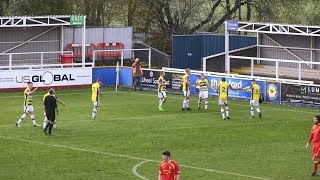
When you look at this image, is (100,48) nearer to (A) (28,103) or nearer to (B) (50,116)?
(A) (28,103)

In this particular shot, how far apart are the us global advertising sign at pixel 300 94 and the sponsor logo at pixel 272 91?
43cm

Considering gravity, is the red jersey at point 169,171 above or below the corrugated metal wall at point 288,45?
below

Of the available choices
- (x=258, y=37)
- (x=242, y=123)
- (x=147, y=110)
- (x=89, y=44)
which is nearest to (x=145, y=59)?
(x=89, y=44)

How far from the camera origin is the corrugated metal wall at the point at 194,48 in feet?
221

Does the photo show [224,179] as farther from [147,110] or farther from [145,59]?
[145,59]

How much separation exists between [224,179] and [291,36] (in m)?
36.8

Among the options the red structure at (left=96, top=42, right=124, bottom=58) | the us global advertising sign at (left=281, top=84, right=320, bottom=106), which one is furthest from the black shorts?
the red structure at (left=96, top=42, right=124, bottom=58)

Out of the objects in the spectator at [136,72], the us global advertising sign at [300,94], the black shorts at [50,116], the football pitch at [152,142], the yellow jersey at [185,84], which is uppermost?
the spectator at [136,72]

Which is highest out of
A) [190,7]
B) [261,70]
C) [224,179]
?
[190,7]

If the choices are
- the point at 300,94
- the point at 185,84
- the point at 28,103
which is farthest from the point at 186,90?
the point at 28,103

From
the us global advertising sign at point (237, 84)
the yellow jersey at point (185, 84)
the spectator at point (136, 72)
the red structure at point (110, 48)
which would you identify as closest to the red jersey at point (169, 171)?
the yellow jersey at point (185, 84)

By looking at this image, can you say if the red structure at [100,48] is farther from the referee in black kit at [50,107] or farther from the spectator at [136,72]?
the referee in black kit at [50,107]

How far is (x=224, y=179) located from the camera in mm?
28547

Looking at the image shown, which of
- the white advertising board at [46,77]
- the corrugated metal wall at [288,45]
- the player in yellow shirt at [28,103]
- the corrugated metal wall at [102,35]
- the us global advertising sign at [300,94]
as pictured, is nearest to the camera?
the player in yellow shirt at [28,103]
